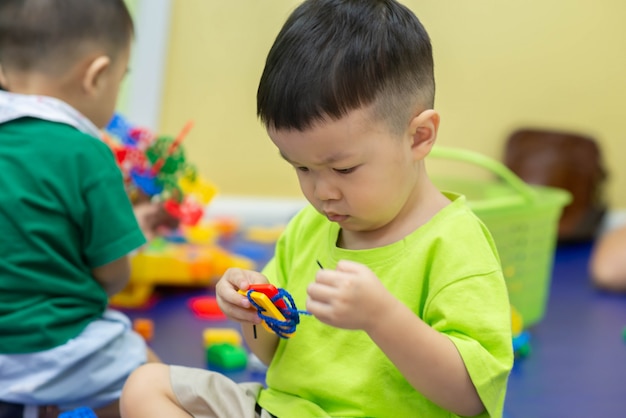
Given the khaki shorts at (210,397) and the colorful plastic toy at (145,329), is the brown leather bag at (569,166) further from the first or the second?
the khaki shorts at (210,397)

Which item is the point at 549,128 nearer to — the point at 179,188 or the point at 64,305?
the point at 179,188

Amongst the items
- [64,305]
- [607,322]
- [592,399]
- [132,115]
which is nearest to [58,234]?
[64,305]

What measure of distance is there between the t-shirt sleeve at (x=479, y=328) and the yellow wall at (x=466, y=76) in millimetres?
1825

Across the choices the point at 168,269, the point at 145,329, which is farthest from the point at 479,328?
the point at 168,269

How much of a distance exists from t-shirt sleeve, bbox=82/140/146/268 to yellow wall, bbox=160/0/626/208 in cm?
146

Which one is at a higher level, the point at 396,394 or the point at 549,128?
the point at 396,394

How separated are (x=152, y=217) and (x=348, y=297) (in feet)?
2.94

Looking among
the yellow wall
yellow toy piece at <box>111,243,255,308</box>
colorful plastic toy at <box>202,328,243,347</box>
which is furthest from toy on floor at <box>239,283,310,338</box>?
the yellow wall

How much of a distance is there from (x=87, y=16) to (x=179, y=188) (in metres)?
0.44

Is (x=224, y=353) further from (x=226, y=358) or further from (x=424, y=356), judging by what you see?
(x=424, y=356)

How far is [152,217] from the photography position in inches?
59.9

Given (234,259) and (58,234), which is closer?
(58,234)

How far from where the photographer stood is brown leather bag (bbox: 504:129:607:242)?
8.31ft

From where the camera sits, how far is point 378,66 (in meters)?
0.76
